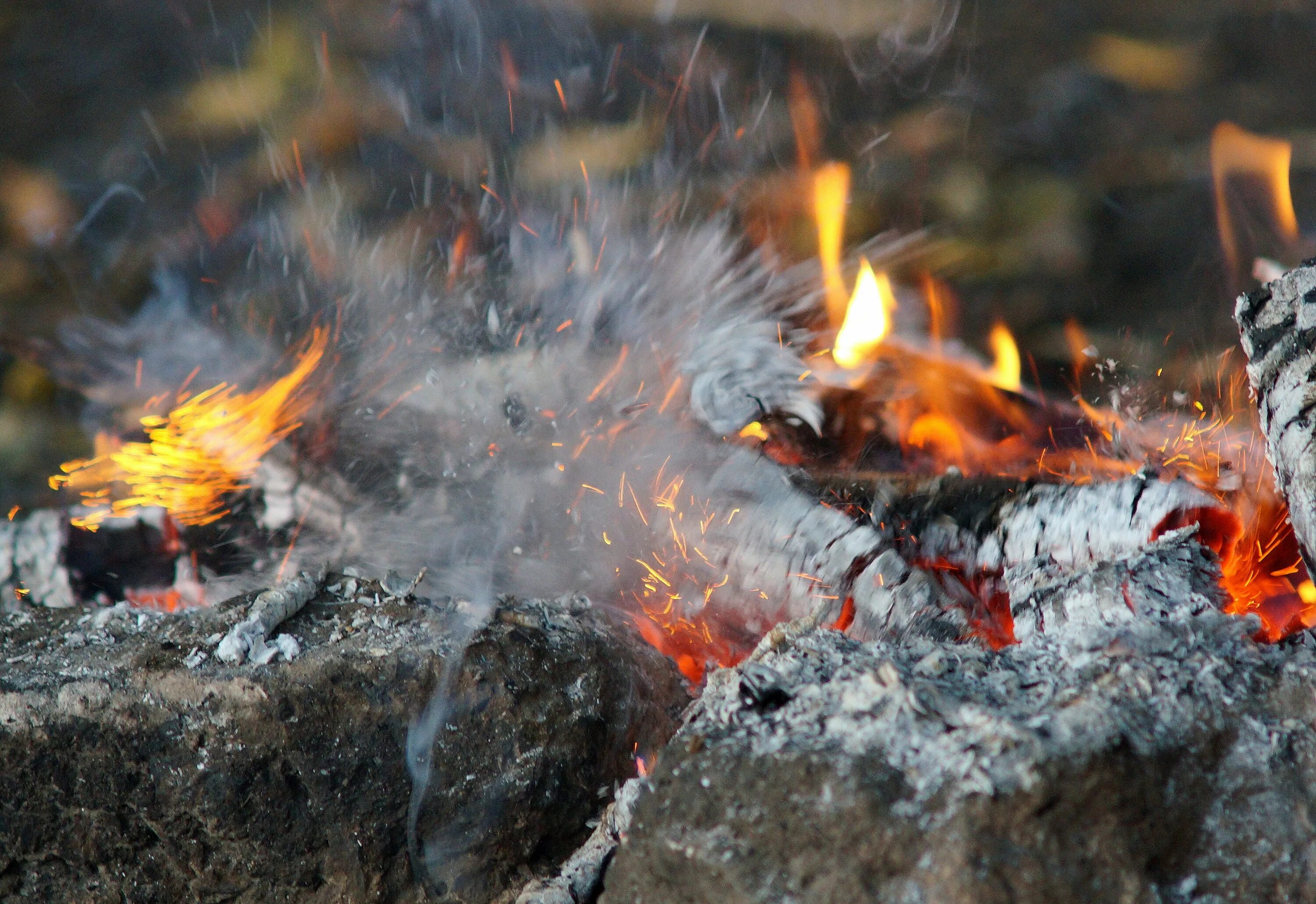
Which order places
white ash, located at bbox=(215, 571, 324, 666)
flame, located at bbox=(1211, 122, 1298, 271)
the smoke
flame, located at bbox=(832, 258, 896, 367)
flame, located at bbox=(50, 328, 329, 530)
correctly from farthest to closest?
flame, located at bbox=(1211, 122, 1298, 271), flame, located at bbox=(50, 328, 329, 530), flame, located at bbox=(832, 258, 896, 367), the smoke, white ash, located at bbox=(215, 571, 324, 666)

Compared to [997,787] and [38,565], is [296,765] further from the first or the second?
[38,565]

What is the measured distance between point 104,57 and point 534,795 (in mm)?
1853

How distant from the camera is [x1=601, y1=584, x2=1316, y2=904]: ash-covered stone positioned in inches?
26.2

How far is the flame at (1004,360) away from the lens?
5.71ft

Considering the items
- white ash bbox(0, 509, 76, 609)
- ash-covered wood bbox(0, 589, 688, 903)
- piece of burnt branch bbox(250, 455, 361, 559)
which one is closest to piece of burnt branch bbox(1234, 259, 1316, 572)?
ash-covered wood bbox(0, 589, 688, 903)

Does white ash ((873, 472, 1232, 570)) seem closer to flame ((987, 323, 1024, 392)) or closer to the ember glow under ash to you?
the ember glow under ash

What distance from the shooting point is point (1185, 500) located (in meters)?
1.17

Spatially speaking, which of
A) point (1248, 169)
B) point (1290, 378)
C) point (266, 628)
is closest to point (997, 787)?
point (1290, 378)

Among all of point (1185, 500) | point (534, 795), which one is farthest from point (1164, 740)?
point (534, 795)

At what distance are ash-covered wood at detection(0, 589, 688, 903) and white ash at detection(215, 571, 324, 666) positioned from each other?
0.06 ft

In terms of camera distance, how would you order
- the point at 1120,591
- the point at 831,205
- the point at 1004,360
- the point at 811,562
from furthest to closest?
1. the point at 831,205
2. the point at 1004,360
3. the point at 811,562
4. the point at 1120,591

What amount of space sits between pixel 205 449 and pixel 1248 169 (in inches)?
83.4

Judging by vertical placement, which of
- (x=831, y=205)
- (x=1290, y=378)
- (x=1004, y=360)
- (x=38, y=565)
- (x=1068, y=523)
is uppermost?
(x=1290, y=378)

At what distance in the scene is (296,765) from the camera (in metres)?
1.01
